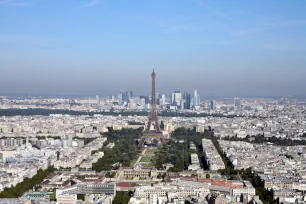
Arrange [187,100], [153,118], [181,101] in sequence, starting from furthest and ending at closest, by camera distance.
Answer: [187,100] < [181,101] < [153,118]

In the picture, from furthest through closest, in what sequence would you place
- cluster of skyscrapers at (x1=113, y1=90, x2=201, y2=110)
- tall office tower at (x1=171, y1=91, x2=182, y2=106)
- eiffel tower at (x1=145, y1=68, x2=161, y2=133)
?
tall office tower at (x1=171, y1=91, x2=182, y2=106), cluster of skyscrapers at (x1=113, y1=90, x2=201, y2=110), eiffel tower at (x1=145, y1=68, x2=161, y2=133)

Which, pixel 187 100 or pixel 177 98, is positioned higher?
pixel 177 98

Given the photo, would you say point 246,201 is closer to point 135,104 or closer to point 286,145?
point 286,145

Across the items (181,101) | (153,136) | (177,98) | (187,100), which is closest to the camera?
(153,136)

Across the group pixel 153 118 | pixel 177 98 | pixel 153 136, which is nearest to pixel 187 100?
pixel 177 98

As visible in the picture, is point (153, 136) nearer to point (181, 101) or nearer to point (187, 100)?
point (181, 101)

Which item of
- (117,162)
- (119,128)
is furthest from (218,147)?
(119,128)

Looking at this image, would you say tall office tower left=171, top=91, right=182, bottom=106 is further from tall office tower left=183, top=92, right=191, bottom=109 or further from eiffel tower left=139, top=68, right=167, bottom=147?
eiffel tower left=139, top=68, right=167, bottom=147

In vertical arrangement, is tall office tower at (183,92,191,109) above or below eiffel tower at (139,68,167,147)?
above

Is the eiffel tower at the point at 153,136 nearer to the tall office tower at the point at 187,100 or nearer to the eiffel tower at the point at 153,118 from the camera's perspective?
the eiffel tower at the point at 153,118

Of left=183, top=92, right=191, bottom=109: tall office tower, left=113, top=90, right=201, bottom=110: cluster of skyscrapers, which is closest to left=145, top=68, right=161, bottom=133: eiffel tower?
left=113, top=90, right=201, bottom=110: cluster of skyscrapers

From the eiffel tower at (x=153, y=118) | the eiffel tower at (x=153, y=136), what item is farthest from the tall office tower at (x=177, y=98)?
the eiffel tower at (x=153, y=136)
